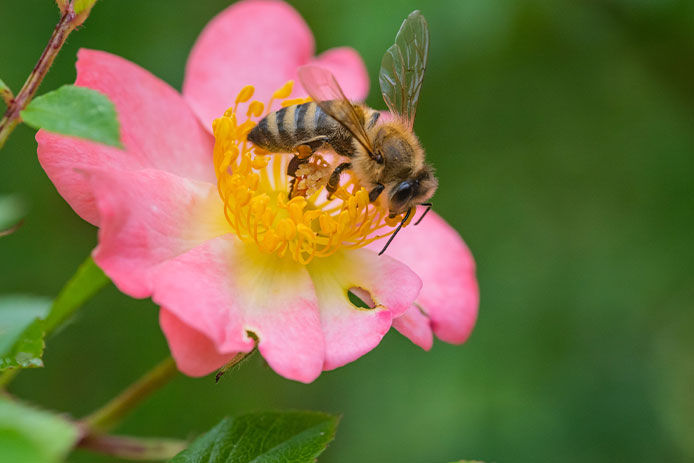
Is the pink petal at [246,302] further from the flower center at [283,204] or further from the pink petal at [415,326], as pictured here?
the pink petal at [415,326]

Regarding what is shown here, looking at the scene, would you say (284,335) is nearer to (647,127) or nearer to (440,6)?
(440,6)

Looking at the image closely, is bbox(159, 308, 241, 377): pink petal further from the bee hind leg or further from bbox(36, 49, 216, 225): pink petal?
the bee hind leg

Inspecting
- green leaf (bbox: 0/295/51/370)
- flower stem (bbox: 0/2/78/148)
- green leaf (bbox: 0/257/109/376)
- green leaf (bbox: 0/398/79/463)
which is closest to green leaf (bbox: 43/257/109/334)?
green leaf (bbox: 0/257/109/376)

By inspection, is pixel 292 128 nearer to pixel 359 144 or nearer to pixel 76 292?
pixel 359 144

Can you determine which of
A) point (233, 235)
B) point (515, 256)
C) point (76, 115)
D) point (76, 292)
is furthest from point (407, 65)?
point (515, 256)

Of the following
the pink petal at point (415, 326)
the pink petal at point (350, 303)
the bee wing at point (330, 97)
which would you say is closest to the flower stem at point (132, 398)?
the pink petal at point (350, 303)

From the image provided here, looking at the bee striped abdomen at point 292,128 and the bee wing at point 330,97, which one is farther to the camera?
the bee striped abdomen at point 292,128
